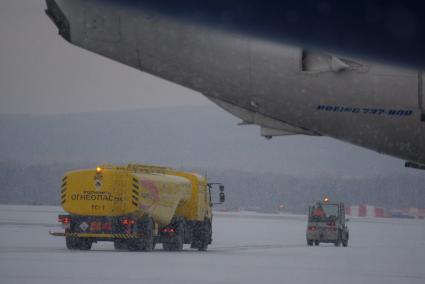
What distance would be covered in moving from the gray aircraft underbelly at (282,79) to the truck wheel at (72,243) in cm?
1963

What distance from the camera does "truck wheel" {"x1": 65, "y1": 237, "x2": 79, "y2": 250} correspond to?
2627cm

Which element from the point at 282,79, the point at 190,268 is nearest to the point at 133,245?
the point at 190,268

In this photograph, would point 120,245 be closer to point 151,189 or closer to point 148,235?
point 148,235

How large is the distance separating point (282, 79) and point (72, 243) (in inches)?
798

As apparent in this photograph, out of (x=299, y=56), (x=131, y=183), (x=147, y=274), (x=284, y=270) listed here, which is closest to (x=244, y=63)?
(x=299, y=56)

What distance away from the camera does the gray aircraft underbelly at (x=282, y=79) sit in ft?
21.9

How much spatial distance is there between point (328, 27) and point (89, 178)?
2362cm

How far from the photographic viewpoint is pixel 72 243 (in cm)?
2633

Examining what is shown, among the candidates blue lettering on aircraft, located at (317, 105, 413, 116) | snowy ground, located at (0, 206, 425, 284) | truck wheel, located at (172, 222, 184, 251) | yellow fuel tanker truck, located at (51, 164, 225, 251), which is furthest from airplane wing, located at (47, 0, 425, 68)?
truck wheel, located at (172, 222, 184, 251)

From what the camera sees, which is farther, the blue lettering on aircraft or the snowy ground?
the snowy ground

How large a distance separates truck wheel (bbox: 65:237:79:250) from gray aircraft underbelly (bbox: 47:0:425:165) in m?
19.6

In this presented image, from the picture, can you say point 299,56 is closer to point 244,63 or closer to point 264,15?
point 244,63

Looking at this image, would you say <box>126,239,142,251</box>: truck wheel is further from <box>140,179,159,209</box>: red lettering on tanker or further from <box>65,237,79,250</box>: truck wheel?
<box>65,237,79,250</box>: truck wheel

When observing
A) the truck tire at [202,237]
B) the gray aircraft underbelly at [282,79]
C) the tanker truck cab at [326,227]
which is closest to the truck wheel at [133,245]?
the truck tire at [202,237]
